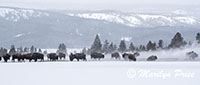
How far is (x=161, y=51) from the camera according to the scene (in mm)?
129250
